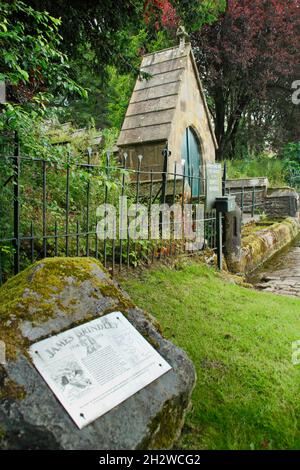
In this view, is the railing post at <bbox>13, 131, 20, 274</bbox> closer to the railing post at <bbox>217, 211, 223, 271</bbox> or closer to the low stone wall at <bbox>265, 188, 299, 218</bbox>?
the railing post at <bbox>217, 211, 223, 271</bbox>

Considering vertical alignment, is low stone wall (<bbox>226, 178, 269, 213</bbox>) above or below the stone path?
above

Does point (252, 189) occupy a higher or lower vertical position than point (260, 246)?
higher

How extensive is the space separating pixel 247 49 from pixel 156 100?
6.85 m

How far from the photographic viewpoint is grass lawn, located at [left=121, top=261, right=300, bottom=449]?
184 centimetres

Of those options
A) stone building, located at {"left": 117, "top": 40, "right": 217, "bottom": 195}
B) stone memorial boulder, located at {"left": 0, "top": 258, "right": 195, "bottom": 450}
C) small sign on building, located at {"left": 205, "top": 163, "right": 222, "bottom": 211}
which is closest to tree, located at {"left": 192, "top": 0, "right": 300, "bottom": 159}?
stone building, located at {"left": 117, "top": 40, "right": 217, "bottom": 195}

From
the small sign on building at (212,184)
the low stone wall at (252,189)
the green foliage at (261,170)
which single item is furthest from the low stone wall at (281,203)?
the small sign on building at (212,184)

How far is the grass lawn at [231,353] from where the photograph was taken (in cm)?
184

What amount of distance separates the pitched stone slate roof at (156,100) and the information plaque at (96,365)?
6298 mm

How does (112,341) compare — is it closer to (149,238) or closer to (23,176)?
(23,176)

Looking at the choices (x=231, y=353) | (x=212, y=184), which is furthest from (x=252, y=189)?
(x=231, y=353)

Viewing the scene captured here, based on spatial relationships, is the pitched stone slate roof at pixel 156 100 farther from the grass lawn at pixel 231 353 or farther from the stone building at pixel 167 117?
the grass lawn at pixel 231 353

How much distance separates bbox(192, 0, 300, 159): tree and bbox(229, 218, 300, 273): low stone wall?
757 centimetres

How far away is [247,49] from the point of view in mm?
12680

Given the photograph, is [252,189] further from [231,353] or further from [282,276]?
[231,353]
